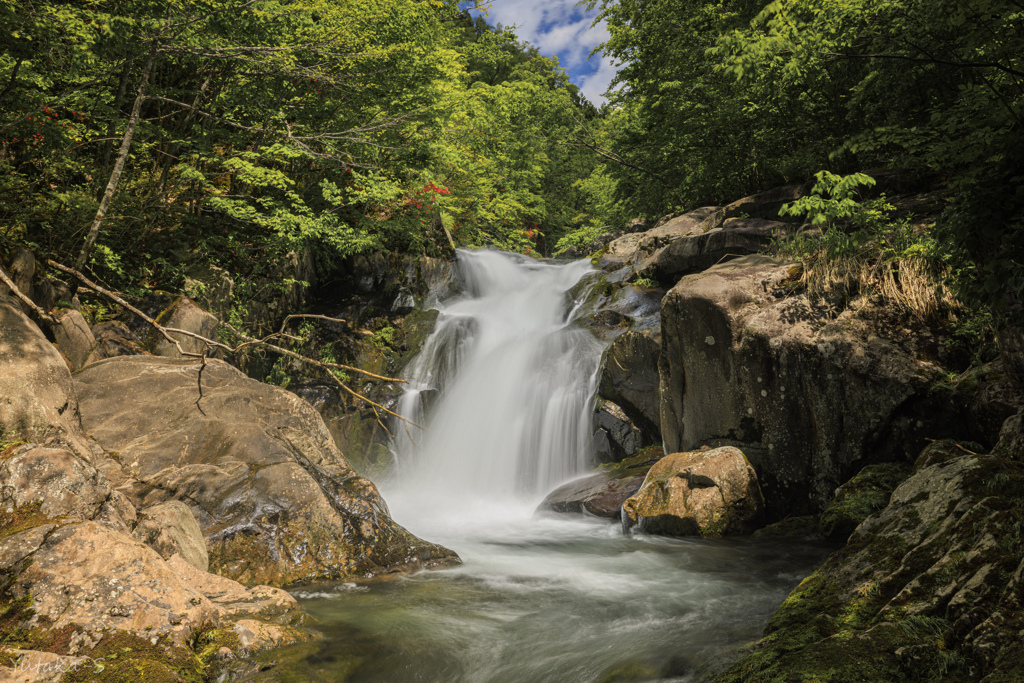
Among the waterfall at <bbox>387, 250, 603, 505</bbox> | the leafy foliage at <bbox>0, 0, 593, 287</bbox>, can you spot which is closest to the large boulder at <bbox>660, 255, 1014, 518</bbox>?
the waterfall at <bbox>387, 250, 603, 505</bbox>

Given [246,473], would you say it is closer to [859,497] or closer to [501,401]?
[859,497]

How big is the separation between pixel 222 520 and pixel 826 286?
7315mm

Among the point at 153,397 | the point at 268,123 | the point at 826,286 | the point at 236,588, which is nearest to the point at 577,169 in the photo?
the point at 268,123

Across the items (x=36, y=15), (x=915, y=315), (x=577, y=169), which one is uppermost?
(x=577, y=169)

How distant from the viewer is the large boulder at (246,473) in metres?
5.24

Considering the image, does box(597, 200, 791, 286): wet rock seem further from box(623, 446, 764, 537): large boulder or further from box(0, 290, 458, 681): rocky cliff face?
box(0, 290, 458, 681): rocky cliff face

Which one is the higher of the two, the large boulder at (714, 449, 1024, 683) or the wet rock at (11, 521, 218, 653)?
the large boulder at (714, 449, 1024, 683)

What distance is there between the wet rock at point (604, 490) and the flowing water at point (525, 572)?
0.81ft

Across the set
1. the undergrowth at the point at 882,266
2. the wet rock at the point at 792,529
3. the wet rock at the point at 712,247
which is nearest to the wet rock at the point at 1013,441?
the undergrowth at the point at 882,266

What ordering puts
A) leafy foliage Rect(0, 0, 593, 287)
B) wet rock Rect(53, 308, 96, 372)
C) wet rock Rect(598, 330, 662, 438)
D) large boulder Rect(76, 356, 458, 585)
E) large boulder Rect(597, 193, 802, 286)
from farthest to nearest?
large boulder Rect(597, 193, 802, 286)
wet rock Rect(598, 330, 662, 438)
leafy foliage Rect(0, 0, 593, 287)
wet rock Rect(53, 308, 96, 372)
large boulder Rect(76, 356, 458, 585)

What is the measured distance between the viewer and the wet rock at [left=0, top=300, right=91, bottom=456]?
4531 mm

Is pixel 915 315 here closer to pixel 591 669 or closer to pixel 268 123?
pixel 591 669

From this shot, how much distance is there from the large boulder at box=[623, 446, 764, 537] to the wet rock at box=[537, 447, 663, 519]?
2.90 feet

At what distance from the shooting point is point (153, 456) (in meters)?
5.85
